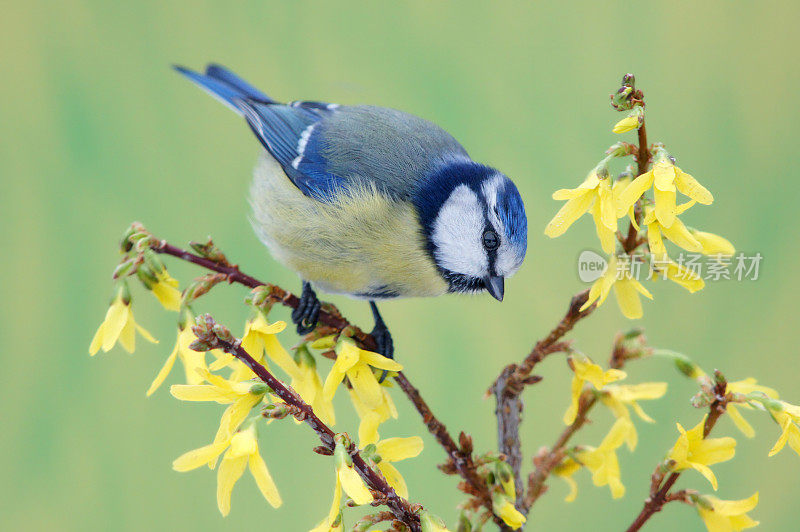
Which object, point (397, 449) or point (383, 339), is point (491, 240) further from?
point (397, 449)

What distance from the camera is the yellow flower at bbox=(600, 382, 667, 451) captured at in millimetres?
665

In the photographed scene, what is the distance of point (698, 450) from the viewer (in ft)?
1.84

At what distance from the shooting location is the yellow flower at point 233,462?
1.61 feet

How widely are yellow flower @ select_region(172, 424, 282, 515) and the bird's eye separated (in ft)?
1.30

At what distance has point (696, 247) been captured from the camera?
54 cm

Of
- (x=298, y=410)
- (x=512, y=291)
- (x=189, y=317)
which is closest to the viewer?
(x=298, y=410)

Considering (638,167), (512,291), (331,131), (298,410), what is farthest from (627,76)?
(512,291)

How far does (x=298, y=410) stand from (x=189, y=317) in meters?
0.17

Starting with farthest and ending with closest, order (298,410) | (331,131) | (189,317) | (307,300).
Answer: (331,131) → (307,300) → (189,317) → (298,410)

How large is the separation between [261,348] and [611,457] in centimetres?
32

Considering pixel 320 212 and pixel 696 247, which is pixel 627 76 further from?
pixel 320 212

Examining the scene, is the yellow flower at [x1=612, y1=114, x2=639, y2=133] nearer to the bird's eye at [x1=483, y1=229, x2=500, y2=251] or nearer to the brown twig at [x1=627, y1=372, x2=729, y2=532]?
the brown twig at [x1=627, y1=372, x2=729, y2=532]

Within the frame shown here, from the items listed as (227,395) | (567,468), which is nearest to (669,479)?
(567,468)

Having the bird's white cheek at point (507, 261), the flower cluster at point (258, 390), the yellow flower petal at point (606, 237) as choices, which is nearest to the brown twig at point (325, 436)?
the flower cluster at point (258, 390)
